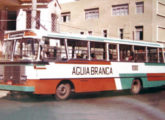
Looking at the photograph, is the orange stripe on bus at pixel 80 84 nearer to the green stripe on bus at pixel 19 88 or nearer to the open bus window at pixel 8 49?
the green stripe on bus at pixel 19 88

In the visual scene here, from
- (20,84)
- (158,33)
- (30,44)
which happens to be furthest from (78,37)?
(158,33)

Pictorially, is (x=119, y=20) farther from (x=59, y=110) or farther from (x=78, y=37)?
(x=59, y=110)

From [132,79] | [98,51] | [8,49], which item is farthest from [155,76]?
[8,49]

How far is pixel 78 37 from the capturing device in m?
11.9

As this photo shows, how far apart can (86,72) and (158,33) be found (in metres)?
19.1

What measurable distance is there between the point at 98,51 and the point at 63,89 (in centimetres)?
253

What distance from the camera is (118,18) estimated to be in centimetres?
3114

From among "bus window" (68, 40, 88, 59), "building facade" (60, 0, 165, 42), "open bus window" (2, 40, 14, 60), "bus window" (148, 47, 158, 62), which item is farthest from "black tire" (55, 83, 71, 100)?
"building facade" (60, 0, 165, 42)

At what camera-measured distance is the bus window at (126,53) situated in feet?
45.1

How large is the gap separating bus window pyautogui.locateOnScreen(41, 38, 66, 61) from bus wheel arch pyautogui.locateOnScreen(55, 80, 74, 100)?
99cm

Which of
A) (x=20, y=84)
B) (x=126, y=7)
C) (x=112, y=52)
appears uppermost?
(x=126, y=7)

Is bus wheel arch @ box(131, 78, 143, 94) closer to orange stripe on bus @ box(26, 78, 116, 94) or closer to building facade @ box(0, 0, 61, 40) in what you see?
orange stripe on bus @ box(26, 78, 116, 94)

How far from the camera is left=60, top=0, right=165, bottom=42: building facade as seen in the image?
94.9ft

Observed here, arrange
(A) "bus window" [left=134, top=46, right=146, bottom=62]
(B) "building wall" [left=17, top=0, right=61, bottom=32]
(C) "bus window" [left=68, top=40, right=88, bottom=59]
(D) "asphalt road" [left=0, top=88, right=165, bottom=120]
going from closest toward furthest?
(D) "asphalt road" [left=0, top=88, right=165, bottom=120] → (C) "bus window" [left=68, top=40, right=88, bottom=59] → (A) "bus window" [left=134, top=46, right=146, bottom=62] → (B) "building wall" [left=17, top=0, right=61, bottom=32]
